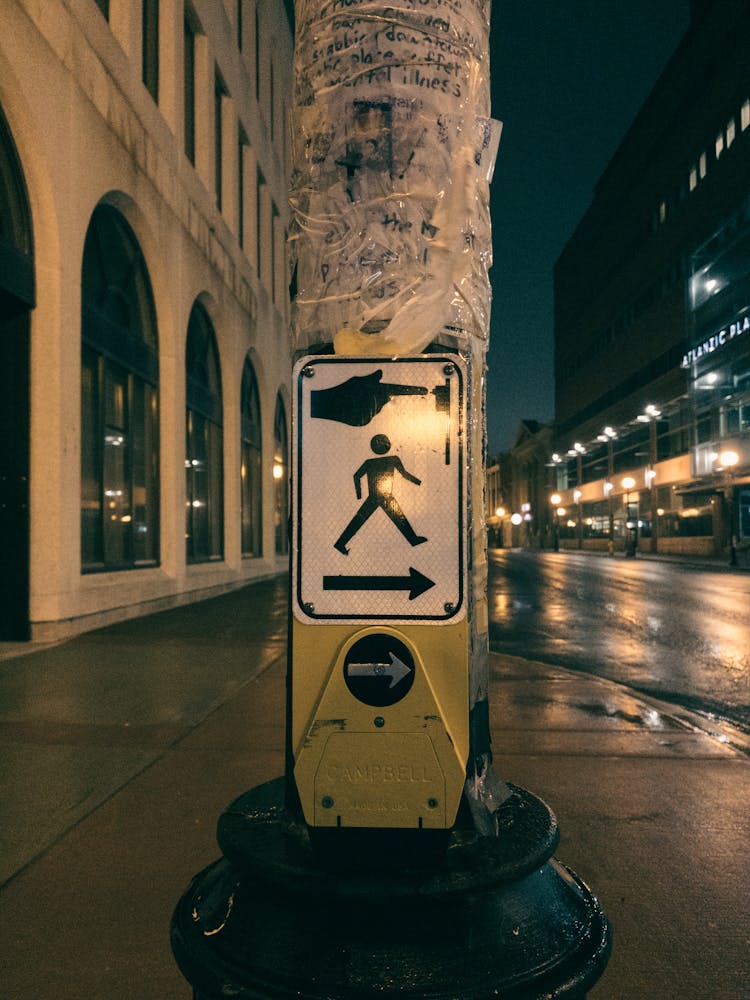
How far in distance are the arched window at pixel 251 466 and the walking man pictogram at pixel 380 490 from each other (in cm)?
2030

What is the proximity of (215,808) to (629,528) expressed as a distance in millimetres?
51830

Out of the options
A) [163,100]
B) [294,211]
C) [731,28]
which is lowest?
[294,211]

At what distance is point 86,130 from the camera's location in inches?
448

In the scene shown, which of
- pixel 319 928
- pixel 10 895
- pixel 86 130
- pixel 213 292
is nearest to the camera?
pixel 319 928

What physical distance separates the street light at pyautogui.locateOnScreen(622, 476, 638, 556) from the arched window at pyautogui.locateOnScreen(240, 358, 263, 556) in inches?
1059

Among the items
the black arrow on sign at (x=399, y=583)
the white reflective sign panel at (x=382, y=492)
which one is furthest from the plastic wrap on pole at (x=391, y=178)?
the black arrow on sign at (x=399, y=583)

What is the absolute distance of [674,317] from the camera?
48.8m

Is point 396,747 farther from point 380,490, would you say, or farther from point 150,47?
point 150,47

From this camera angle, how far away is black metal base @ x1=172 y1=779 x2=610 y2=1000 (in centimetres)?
168

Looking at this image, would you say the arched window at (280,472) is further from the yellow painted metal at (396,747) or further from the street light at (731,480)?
the yellow painted metal at (396,747)

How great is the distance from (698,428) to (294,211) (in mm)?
44118

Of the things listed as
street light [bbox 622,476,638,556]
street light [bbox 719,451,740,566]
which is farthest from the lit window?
street light [bbox 622,476,638,556]

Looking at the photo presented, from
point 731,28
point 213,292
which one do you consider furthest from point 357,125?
point 731,28

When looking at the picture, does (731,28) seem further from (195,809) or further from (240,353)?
(195,809)
